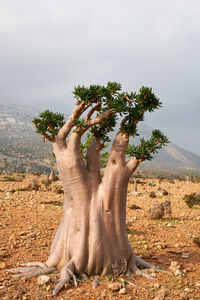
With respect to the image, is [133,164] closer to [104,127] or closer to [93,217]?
[104,127]

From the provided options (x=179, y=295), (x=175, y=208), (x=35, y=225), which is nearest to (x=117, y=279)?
(x=179, y=295)

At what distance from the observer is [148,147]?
519 cm

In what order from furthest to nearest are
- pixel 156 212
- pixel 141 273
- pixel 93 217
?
pixel 156 212 < pixel 141 273 < pixel 93 217

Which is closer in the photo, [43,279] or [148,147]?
[43,279]

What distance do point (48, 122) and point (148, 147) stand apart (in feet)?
7.03

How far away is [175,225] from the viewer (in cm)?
1023

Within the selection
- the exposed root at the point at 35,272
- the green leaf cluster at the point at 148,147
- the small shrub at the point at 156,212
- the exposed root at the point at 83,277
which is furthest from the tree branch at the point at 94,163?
the small shrub at the point at 156,212

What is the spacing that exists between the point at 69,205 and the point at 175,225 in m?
5.96

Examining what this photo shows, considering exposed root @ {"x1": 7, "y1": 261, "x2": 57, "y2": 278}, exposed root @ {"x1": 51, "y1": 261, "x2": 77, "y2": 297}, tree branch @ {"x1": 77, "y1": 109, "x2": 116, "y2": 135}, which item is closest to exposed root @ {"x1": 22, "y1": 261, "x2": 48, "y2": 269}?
exposed root @ {"x1": 7, "y1": 261, "x2": 57, "y2": 278}

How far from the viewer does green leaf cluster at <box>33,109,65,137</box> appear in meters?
5.60

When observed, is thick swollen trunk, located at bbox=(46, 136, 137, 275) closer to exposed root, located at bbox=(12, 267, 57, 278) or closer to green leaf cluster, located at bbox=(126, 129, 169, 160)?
exposed root, located at bbox=(12, 267, 57, 278)

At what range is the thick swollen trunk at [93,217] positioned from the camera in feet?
17.5

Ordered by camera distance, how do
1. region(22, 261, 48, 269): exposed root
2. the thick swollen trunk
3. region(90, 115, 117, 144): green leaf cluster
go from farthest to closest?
region(90, 115, 117, 144): green leaf cluster
region(22, 261, 48, 269): exposed root
the thick swollen trunk

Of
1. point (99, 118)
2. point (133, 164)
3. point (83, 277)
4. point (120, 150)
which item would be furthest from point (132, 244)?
point (99, 118)
